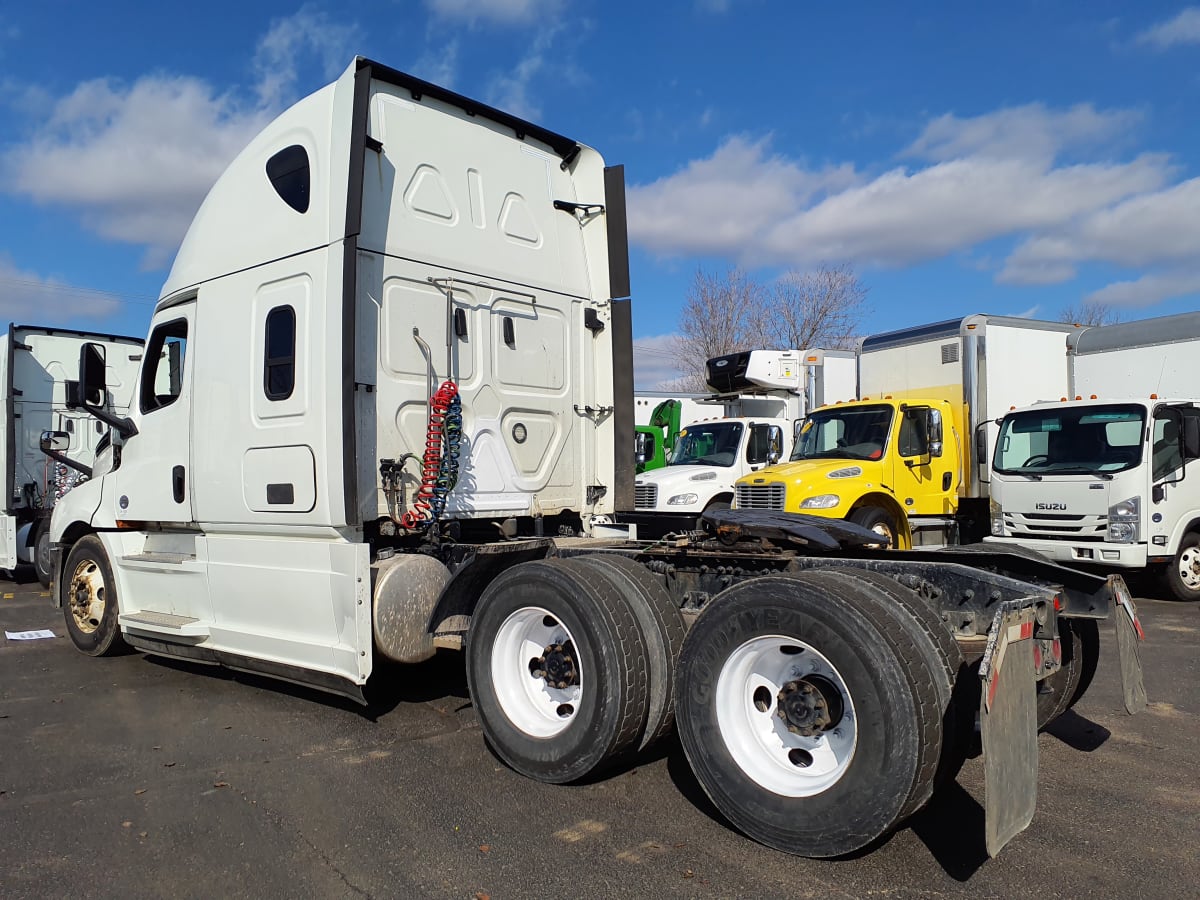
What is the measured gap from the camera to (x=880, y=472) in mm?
11305

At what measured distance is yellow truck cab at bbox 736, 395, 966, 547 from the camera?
436 inches

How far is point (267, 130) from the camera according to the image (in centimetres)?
601

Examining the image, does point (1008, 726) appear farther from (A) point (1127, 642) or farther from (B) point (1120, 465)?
(B) point (1120, 465)

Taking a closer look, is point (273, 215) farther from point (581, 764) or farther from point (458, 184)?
point (581, 764)

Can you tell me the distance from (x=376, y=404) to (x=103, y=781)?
2.48 metres

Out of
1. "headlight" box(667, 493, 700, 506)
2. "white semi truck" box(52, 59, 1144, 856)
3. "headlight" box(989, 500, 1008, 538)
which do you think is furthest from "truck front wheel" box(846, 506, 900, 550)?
"white semi truck" box(52, 59, 1144, 856)

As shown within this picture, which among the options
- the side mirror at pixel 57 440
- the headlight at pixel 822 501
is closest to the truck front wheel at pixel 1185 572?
the headlight at pixel 822 501

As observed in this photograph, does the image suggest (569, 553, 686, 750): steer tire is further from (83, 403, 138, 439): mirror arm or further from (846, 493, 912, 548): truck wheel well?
(846, 493, 912, 548): truck wheel well

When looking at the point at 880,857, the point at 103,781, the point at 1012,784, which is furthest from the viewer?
the point at 103,781

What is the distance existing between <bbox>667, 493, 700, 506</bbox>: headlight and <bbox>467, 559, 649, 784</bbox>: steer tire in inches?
342

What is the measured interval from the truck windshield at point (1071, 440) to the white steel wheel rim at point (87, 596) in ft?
32.7

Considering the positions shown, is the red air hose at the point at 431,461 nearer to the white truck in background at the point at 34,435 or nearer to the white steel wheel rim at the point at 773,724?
the white steel wheel rim at the point at 773,724

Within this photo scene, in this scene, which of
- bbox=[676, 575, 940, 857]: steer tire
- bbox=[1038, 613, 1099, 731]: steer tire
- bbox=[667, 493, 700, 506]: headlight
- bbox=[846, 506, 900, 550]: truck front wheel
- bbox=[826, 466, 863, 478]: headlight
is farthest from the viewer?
bbox=[667, 493, 700, 506]: headlight

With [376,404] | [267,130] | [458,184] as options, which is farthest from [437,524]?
[267,130]
